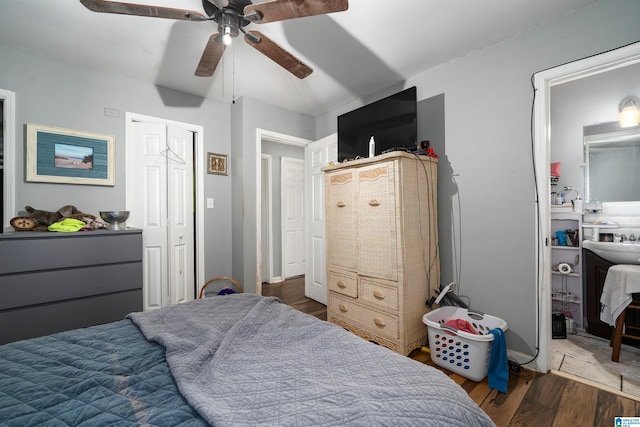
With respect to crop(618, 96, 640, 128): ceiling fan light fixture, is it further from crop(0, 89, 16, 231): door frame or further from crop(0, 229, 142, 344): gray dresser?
crop(0, 89, 16, 231): door frame

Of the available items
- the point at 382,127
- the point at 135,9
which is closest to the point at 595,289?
the point at 382,127

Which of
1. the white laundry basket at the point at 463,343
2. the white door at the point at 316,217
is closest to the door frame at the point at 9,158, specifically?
the white door at the point at 316,217

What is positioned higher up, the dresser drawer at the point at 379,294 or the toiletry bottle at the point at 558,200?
the toiletry bottle at the point at 558,200

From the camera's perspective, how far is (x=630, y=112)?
256 centimetres

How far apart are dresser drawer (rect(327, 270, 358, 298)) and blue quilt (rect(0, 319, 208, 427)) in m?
1.68

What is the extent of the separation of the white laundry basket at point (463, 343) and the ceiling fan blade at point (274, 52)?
2.10m

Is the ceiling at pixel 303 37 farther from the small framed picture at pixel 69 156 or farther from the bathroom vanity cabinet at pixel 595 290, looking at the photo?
the bathroom vanity cabinet at pixel 595 290

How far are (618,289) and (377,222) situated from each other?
6.24 ft

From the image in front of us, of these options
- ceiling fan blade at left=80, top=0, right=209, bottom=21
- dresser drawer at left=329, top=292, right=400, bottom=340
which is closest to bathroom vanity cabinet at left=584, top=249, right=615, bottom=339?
dresser drawer at left=329, top=292, right=400, bottom=340

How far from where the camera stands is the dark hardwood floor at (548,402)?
1.50 metres

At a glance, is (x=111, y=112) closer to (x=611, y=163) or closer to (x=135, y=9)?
(x=135, y=9)

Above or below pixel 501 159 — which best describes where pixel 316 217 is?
below

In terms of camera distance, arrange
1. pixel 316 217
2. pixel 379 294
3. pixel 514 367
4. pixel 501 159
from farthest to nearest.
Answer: pixel 316 217 < pixel 379 294 < pixel 501 159 < pixel 514 367

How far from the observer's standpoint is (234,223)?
10.9 ft
